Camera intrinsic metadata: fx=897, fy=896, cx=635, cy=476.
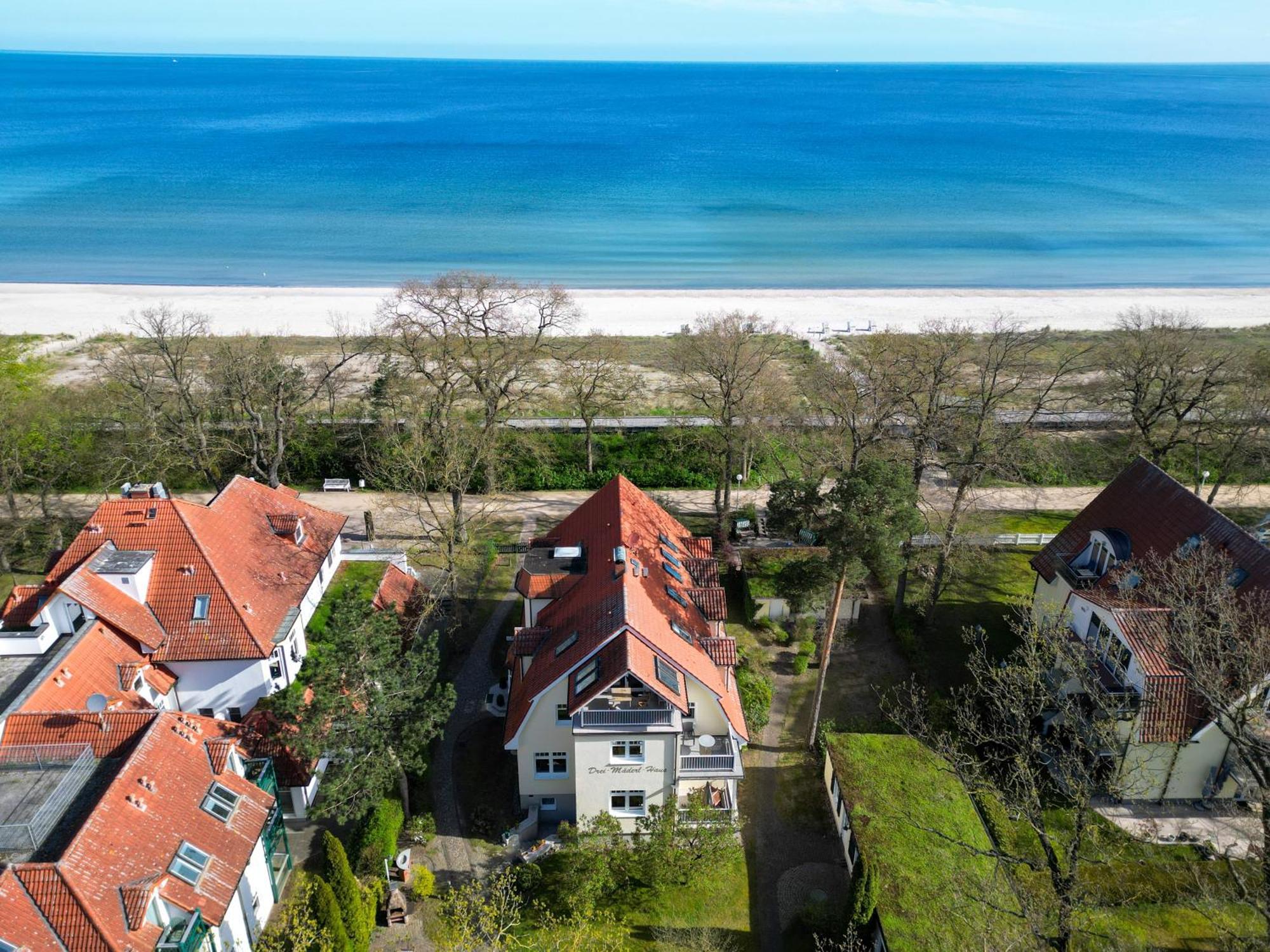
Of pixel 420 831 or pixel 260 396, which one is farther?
pixel 260 396

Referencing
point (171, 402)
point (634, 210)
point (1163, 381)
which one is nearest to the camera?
point (1163, 381)


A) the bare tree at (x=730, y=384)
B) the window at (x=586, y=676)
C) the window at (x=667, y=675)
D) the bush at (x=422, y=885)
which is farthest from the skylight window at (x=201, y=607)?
the bare tree at (x=730, y=384)

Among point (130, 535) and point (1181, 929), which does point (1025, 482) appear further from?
point (130, 535)

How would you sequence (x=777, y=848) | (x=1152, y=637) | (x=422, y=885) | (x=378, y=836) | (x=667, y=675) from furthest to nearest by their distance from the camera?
(x=1152, y=637), (x=777, y=848), (x=667, y=675), (x=378, y=836), (x=422, y=885)

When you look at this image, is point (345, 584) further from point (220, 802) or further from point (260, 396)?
point (260, 396)

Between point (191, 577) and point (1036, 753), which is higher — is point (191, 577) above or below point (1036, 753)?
above

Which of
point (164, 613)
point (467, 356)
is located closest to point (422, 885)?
point (164, 613)

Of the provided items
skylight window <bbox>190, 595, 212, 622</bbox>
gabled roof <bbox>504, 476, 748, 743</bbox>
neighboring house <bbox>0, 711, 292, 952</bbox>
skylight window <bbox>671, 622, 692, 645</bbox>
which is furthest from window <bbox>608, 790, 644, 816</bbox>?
skylight window <bbox>190, 595, 212, 622</bbox>
